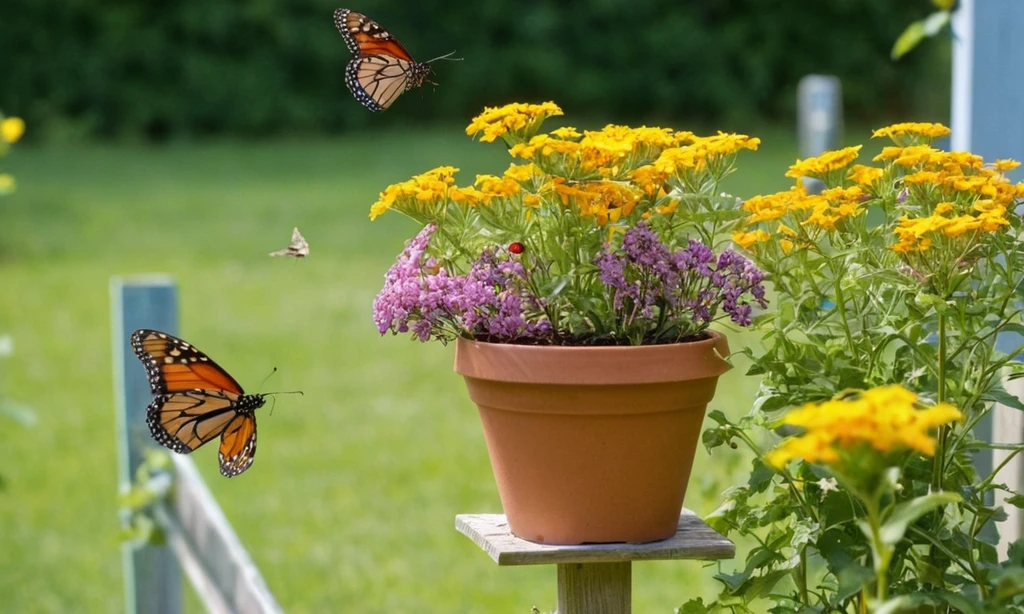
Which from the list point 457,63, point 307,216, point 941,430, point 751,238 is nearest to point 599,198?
point 751,238

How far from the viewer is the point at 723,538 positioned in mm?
1325

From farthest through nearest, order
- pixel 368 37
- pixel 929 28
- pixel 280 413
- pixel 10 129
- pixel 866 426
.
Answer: pixel 280 413 < pixel 10 129 < pixel 929 28 < pixel 368 37 < pixel 866 426

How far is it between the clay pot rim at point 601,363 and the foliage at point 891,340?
2.5 inches

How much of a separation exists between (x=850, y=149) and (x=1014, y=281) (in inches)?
7.7

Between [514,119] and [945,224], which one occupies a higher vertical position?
[514,119]

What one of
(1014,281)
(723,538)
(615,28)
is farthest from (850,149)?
(615,28)

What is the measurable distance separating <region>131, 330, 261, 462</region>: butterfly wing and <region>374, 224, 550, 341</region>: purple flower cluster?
484 mm

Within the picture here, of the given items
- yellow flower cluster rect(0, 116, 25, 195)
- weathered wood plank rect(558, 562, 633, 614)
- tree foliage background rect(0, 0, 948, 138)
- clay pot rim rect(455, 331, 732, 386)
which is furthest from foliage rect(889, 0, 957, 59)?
tree foliage background rect(0, 0, 948, 138)

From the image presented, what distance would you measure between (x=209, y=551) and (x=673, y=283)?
1251mm

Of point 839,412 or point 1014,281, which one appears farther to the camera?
point 1014,281

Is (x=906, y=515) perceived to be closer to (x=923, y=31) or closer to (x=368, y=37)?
(x=368, y=37)

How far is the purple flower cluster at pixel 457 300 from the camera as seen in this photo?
4.21 feet

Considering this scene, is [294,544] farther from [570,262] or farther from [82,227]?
[82,227]

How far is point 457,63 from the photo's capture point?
54.6ft
